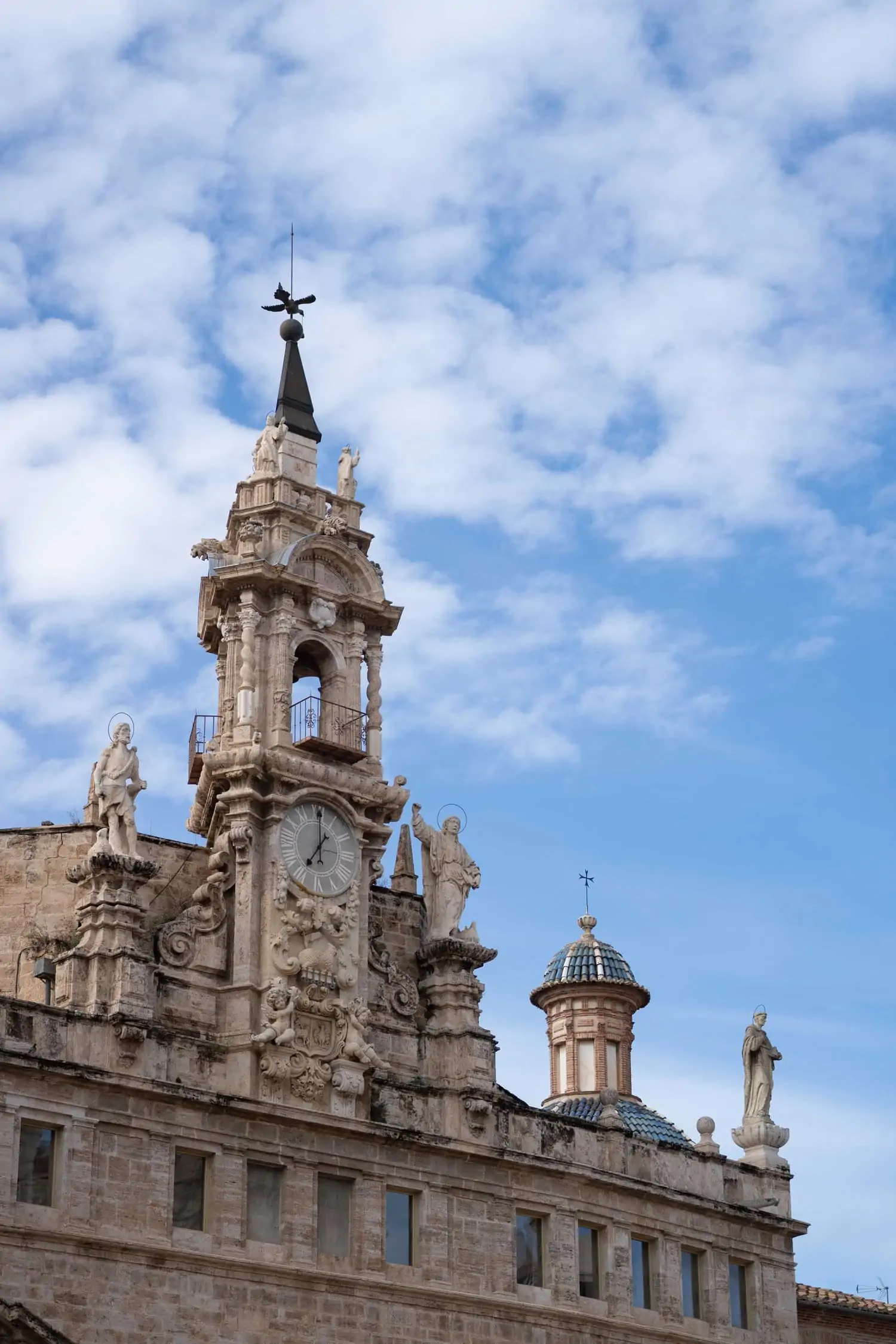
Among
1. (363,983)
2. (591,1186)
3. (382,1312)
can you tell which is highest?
(363,983)

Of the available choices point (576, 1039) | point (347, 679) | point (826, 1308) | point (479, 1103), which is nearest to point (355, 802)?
point (347, 679)

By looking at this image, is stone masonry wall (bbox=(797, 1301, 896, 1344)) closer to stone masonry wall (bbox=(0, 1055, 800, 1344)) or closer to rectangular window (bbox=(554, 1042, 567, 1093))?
stone masonry wall (bbox=(0, 1055, 800, 1344))

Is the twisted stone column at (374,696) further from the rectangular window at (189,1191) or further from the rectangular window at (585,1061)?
the rectangular window at (585,1061)

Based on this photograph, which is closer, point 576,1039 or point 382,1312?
point 382,1312

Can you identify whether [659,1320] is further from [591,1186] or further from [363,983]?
[363,983]

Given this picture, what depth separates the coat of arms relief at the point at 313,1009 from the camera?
45500mm

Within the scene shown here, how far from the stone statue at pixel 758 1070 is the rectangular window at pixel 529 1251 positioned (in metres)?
8.13

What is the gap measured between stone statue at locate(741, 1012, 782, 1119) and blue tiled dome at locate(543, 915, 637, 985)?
20877 mm

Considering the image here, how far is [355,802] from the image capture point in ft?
160

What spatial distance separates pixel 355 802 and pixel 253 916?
135 inches

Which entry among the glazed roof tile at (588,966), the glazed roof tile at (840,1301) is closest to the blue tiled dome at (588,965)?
the glazed roof tile at (588,966)

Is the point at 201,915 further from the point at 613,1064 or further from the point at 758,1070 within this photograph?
the point at 613,1064

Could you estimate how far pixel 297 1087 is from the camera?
45531mm

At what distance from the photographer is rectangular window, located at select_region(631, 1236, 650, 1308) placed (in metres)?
49.8
